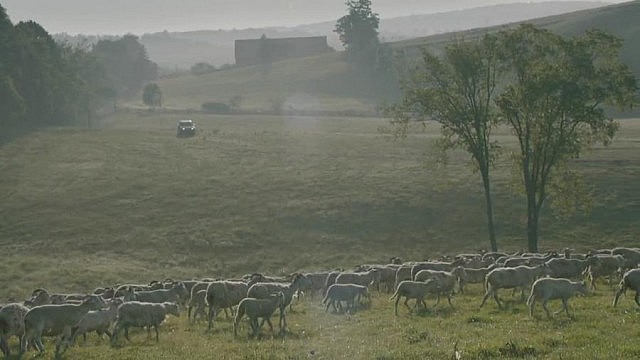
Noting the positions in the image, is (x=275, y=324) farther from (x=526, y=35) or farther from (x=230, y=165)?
(x=230, y=165)

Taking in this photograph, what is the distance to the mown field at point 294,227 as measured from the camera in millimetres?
19562

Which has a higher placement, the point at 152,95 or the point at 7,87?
the point at 7,87

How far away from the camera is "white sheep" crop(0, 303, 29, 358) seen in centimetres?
2050

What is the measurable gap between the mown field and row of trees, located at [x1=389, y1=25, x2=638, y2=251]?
19.7 feet

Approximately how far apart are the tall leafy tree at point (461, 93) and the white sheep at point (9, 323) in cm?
2804

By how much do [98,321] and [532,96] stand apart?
87.8 ft

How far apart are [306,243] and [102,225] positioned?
1508 centimetres

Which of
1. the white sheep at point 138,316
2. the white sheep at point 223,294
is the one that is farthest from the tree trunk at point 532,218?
the white sheep at point 138,316

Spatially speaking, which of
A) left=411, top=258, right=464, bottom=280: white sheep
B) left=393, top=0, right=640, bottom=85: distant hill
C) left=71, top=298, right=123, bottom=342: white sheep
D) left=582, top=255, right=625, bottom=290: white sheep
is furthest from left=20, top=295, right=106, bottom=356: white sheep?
left=393, top=0, right=640, bottom=85: distant hill

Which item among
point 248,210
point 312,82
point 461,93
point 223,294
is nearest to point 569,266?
point 223,294

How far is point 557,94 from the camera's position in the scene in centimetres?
4041

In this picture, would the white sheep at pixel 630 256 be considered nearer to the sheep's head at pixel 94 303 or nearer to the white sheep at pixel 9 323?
the sheep's head at pixel 94 303

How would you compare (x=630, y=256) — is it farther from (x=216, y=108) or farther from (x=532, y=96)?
(x=216, y=108)

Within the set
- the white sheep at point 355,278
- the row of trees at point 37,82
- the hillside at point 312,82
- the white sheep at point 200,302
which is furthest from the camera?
the hillside at point 312,82
